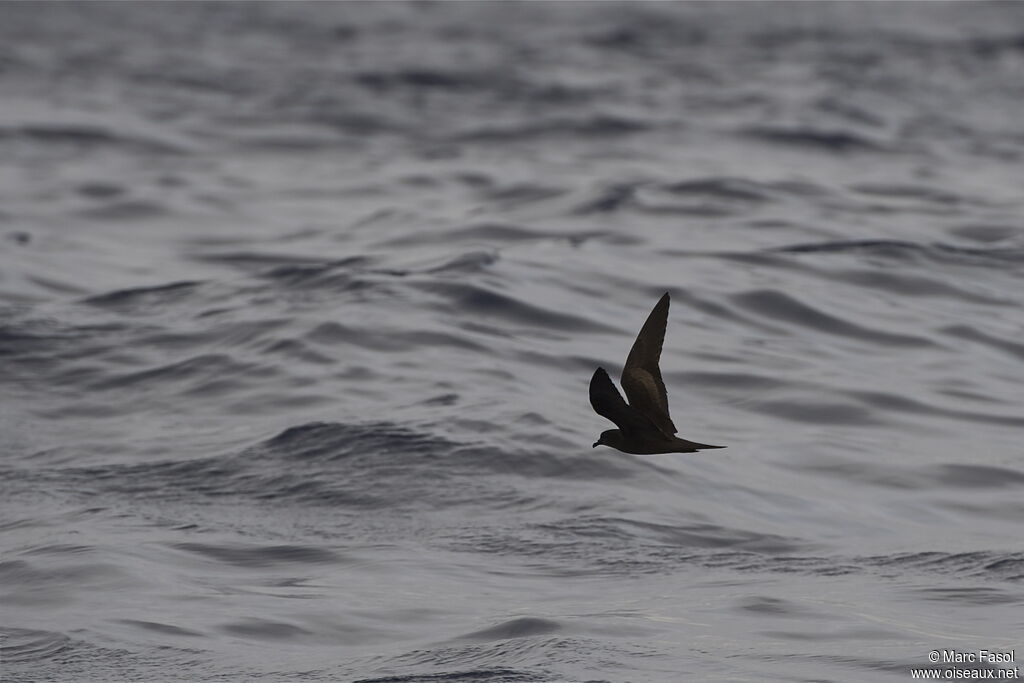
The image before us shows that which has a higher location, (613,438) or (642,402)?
(642,402)

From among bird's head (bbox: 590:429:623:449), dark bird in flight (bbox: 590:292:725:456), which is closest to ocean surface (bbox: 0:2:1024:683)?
bird's head (bbox: 590:429:623:449)

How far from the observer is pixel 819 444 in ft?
31.9

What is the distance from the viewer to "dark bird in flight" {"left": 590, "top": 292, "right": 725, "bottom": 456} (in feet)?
15.0

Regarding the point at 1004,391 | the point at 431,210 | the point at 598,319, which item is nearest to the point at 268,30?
the point at 431,210

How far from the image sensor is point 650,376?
15.7 feet

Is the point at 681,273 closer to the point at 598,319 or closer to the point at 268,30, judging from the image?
the point at 598,319

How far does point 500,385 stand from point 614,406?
607 cm

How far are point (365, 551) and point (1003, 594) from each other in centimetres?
306

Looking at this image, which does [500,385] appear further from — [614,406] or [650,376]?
[614,406]

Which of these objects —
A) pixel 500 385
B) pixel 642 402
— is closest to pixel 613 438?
pixel 642 402

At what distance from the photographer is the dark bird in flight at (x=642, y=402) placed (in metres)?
4.58

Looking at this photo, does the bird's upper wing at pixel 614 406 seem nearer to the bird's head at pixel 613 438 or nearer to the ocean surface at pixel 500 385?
the bird's head at pixel 613 438

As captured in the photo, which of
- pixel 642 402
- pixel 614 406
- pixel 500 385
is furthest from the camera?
pixel 500 385

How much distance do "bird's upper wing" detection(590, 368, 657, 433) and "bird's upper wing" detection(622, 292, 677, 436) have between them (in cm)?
4
